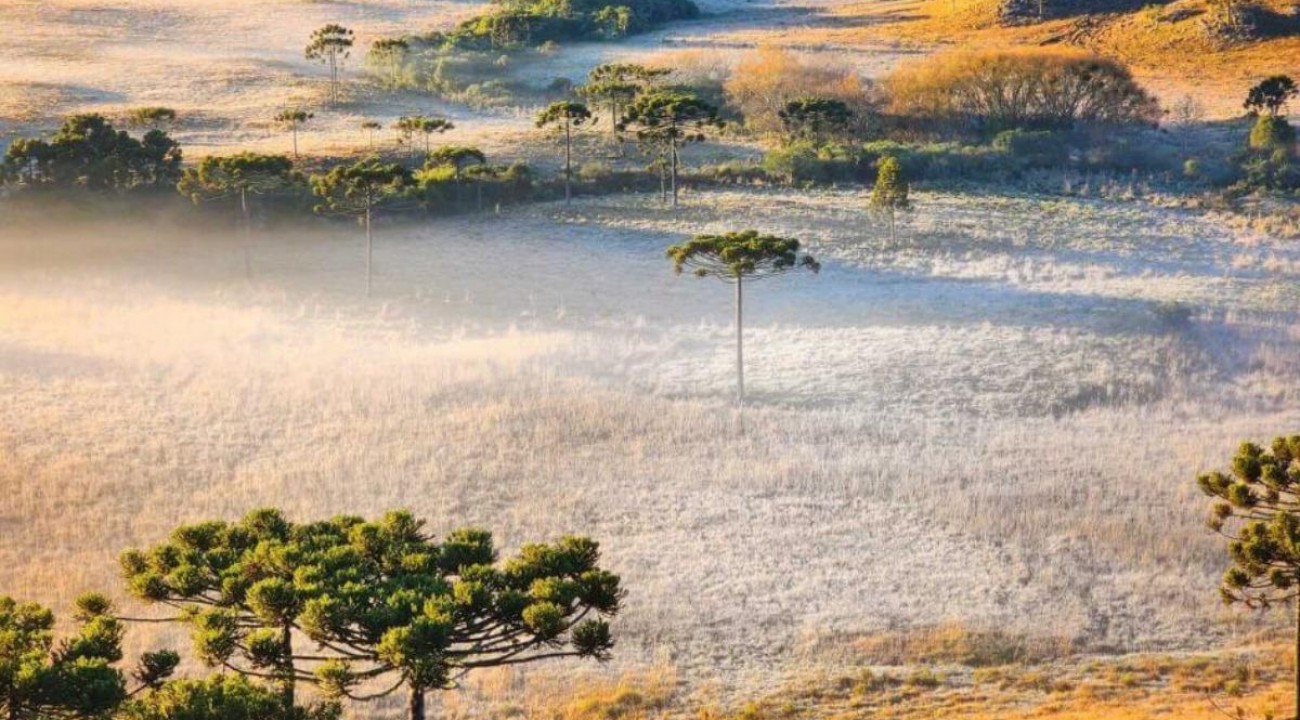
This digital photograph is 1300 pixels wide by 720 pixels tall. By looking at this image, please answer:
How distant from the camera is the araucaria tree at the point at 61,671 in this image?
1209 centimetres

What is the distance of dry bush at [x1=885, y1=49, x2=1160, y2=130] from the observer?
3113 inches

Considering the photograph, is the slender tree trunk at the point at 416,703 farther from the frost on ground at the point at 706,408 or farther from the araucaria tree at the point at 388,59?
the araucaria tree at the point at 388,59

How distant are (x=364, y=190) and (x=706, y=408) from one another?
2096 centimetres

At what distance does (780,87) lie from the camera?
278 ft

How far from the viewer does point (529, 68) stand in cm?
10044

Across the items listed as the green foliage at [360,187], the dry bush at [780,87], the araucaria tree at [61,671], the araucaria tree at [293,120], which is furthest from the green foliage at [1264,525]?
the dry bush at [780,87]

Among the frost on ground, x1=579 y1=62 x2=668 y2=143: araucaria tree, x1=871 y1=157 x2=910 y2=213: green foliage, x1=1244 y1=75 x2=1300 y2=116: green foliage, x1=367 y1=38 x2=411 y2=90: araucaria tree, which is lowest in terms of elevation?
the frost on ground

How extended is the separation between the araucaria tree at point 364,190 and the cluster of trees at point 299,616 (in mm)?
33388

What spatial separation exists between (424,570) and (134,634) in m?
10.6

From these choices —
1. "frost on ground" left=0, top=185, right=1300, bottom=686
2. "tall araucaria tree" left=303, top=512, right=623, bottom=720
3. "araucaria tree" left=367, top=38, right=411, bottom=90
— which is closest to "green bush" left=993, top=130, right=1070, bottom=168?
"frost on ground" left=0, top=185, right=1300, bottom=686

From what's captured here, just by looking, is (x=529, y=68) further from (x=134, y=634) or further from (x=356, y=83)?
(x=134, y=634)

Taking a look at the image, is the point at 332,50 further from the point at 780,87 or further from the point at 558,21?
the point at 558,21

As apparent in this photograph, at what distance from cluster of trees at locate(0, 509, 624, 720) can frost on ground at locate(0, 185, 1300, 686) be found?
8532mm

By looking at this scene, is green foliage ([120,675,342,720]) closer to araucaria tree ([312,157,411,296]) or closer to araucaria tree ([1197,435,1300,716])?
araucaria tree ([1197,435,1300,716])
